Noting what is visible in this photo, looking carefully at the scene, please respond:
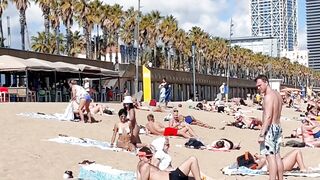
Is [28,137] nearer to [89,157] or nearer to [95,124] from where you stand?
[89,157]

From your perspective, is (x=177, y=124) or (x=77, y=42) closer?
(x=177, y=124)

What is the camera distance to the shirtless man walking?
25.2 feet

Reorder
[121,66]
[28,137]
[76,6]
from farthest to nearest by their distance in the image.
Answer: [76,6] → [121,66] → [28,137]

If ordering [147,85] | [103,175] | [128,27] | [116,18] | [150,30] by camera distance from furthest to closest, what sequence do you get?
1. [150,30]
2. [128,27]
3. [116,18]
4. [147,85]
5. [103,175]

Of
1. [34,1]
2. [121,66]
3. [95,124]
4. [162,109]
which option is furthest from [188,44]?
[95,124]

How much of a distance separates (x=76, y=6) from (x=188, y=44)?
25.2 meters

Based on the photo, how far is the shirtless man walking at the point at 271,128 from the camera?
7.70 metres

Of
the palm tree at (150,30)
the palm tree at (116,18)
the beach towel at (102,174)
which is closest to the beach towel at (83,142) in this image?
the beach towel at (102,174)

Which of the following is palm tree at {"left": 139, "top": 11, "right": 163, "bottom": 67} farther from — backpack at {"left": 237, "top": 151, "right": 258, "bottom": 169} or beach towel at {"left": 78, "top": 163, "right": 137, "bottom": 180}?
beach towel at {"left": 78, "top": 163, "right": 137, "bottom": 180}

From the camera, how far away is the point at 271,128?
771 cm

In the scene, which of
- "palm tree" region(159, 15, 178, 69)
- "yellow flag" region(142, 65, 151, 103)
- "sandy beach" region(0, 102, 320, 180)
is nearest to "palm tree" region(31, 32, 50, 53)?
"palm tree" region(159, 15, 178, 69)

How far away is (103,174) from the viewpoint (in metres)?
8.77

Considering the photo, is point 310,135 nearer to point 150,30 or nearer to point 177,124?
point 177,124

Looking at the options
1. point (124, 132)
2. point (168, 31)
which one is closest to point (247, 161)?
point (124, 132)
